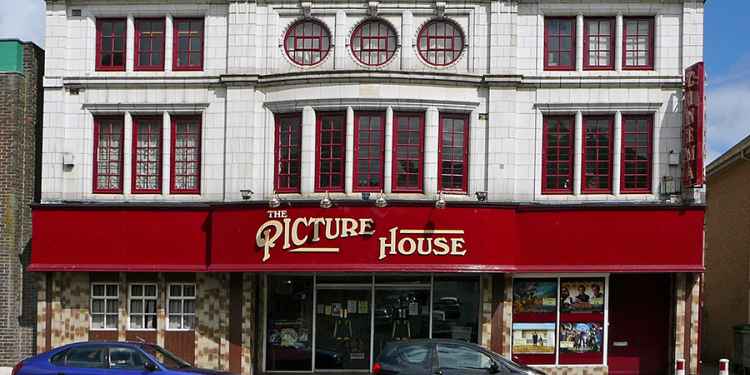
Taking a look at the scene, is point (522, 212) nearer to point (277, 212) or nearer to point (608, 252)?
point (608, 252)

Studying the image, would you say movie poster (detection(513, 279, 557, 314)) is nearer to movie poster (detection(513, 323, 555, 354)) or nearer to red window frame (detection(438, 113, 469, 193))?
movie poster (detection(513, 323, 555, 354))

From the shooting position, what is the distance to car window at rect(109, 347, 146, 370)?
655 inches

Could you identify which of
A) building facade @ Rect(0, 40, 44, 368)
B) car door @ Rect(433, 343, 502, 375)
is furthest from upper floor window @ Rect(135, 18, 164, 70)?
car door @ Rect(433, 343, 502, 375)

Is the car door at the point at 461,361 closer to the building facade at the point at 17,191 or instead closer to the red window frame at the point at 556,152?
the red window frame at the point at 556,152

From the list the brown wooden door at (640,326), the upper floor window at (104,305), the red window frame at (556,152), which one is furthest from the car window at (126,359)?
the brown wooden door at (640,326)

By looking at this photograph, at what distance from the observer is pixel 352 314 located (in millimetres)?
22031

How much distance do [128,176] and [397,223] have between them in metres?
7.13

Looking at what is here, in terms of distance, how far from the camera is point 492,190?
2144 cm

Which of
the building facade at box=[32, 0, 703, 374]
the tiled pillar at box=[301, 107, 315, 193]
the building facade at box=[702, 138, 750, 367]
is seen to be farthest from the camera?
the building facade at box=[702, 138, 750, 367]

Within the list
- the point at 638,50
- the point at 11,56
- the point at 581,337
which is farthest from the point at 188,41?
the point at 581,337

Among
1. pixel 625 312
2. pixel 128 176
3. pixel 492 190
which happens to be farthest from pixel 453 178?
pixel 128 176

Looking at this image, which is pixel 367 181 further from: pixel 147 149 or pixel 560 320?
pixel 560 320

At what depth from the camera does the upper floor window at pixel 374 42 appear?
21797 millimetres

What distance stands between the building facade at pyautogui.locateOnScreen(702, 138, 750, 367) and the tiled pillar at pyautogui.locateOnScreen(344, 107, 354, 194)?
11.6 meters
